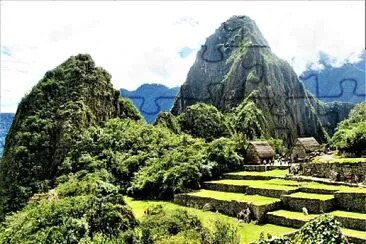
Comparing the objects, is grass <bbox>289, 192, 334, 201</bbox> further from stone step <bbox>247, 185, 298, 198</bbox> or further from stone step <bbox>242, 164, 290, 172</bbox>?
stone step <bbox>242, 164, 290, 172</bbox>

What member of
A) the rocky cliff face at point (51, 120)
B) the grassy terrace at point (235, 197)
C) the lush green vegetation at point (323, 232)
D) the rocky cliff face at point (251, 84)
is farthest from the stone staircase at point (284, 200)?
the rocky cliff face at point (251, 84)

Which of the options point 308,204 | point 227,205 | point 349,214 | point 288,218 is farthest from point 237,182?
point 349,214

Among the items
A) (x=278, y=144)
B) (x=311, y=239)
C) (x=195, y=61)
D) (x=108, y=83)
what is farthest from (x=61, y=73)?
(x=195, y=61)

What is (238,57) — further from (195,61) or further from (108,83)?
(108,83)

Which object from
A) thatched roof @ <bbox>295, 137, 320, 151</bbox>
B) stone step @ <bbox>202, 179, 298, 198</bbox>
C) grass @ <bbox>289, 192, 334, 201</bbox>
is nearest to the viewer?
grass @ <bbox>289, 192, 334, 201</bbox>

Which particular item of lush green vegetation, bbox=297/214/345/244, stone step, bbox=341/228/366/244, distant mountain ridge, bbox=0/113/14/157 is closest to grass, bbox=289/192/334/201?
stone step, bbox=341/228/366/244

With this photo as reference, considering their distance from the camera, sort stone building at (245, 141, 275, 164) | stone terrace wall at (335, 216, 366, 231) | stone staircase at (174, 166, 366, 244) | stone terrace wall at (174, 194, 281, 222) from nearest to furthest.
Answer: stone terrace wall at (335, 216, 366, 231), stone staircase at (174, 166, 366, 244), stone terrace wall at (174, 194, 281, 222), stone building at (245, 141, 275, 164)

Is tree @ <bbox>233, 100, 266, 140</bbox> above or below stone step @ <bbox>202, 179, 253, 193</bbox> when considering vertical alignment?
above

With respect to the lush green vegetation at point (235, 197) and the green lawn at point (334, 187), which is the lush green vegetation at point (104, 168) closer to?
the lush green vegetation at point (235, 197)
